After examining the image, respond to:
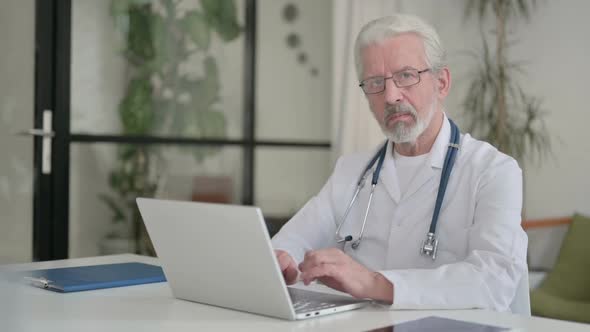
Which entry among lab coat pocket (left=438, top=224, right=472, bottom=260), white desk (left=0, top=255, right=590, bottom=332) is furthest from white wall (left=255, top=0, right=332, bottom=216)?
white desk (left=0, top=255, right=590, bottom=332)

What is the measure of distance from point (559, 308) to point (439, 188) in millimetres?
2157

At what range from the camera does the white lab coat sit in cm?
156

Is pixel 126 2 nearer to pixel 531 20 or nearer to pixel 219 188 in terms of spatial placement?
pixel 219 188

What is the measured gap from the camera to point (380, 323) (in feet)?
4.45

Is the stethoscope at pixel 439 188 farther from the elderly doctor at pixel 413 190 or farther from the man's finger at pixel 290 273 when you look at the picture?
the man's finger at pixel 290 273

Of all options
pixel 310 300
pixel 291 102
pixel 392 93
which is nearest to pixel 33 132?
pixel 291 102

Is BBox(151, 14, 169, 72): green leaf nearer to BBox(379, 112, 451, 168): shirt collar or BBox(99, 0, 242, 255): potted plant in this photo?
BBox(99, 0, 242, 255): potted plant

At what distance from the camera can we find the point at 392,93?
2043 mm

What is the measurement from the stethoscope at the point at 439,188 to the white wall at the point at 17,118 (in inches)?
87.1

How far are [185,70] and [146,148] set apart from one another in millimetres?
530

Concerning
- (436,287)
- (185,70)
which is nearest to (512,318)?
(436,287)

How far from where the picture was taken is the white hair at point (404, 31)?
204 cm

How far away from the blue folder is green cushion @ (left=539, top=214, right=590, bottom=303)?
8.75 feet

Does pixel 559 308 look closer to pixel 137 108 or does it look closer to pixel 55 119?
pixel 137 108
